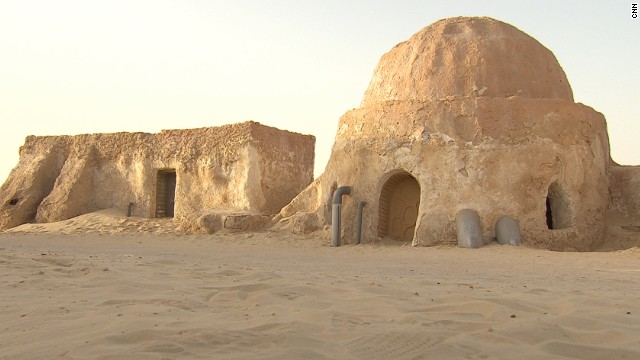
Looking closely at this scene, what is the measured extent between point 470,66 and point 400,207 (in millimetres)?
3324

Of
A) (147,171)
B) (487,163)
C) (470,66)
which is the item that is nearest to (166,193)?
(147,171)

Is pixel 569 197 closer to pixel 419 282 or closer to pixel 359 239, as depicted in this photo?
pixel 359 239

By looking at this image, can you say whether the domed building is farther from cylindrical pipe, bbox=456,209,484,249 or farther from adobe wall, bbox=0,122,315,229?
adobe wall, bbox=0,122,315,229

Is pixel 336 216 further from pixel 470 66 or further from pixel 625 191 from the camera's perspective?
pixel 625 191

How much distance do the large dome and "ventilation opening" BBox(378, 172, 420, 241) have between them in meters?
1.82

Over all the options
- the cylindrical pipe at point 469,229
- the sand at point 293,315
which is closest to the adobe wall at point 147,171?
the cylindrical pipe at point 469,229

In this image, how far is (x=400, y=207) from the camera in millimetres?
12156

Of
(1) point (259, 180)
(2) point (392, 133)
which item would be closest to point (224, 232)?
(1) point (259, 180)

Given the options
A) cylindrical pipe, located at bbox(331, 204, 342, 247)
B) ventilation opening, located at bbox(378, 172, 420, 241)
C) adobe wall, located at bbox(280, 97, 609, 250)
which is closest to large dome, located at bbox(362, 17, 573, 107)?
adobe wall, located at bbox(280, 97, 609, 250)

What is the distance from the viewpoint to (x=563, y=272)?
6.28 meters

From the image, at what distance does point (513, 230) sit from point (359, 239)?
3059 millimetres

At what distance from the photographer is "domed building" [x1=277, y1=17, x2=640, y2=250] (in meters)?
10.3

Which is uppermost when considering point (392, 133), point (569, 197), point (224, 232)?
point (392, 133)

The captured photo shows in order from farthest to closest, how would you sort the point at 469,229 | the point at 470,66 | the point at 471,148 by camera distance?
the point at 470,66
the point at 471,148
the point at 469,229
